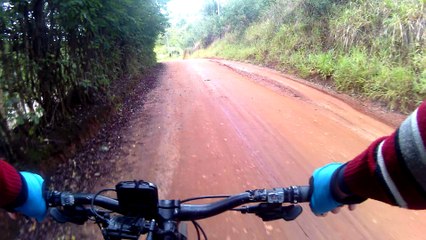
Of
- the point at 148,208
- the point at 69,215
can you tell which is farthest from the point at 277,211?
the point at 69,215

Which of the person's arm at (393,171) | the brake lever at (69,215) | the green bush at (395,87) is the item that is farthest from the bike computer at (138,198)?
the green bush at (395,87)

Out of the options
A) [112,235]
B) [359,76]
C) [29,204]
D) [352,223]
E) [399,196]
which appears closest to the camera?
[399,196]

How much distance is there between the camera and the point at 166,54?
188ft

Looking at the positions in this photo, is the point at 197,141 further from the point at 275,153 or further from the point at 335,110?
the point at 335,110

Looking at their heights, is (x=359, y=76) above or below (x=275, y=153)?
above

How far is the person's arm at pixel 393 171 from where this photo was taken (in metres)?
0.87

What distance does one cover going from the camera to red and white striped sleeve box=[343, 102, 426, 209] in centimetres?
87

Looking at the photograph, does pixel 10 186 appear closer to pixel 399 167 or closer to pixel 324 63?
pixel 399 167

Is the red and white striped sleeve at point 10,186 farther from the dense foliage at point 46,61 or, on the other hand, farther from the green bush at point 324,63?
the green bush at point 324,63

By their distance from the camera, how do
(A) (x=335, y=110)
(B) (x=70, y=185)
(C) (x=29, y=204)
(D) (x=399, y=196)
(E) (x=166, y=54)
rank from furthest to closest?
1. (E) (x=166, y=54)
2. (A) (x=335, y=110)
3. (B) (x=70, y=185)
4. (C) (x=29, y=204)
5. (D) (x=399, y=196)

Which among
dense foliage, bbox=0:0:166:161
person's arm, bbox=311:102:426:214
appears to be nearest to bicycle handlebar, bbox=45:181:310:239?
person's arm, bbox=311:102:426:214

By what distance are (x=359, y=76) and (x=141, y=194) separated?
28.5ft

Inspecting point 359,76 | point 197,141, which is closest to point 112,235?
point 197,141

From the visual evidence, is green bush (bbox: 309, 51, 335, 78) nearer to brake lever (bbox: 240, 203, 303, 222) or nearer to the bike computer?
brake lever (bbox: 240, 203, 303, 222)
